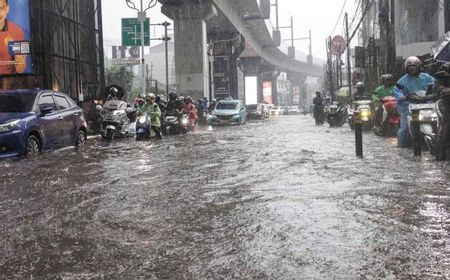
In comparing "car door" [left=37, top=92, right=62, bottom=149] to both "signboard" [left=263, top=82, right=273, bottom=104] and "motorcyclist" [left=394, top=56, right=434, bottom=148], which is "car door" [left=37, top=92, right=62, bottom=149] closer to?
"motorcyclist" [left=394, top=56, right=434, bottom=148]

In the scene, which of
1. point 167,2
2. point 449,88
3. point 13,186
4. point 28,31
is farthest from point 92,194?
point 167,2

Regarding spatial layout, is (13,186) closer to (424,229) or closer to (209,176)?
(209,176)

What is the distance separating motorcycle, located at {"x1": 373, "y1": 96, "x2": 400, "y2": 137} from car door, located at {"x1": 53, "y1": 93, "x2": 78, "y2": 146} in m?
7.35

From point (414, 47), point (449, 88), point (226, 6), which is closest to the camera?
point (449, 88)

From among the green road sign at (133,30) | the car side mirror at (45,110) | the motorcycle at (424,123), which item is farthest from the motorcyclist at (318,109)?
the car side mirror at (45,110)

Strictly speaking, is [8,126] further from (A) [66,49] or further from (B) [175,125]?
(A) [66,49]

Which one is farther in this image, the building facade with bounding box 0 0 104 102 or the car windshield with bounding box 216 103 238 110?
the car windshield with bounding box 216 103 238 110

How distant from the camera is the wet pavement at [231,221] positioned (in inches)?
134

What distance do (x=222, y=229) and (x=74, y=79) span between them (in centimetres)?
2074

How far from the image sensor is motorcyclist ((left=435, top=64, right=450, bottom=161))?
7703mm

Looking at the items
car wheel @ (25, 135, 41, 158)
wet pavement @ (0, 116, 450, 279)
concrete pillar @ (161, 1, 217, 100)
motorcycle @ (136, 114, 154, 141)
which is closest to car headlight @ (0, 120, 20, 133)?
car wheel @ (25, 135, 41, 158)

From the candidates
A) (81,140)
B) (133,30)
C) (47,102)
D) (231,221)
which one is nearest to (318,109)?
(133,30)

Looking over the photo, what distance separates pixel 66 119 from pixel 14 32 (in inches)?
388

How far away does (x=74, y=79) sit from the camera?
23.7 meters
